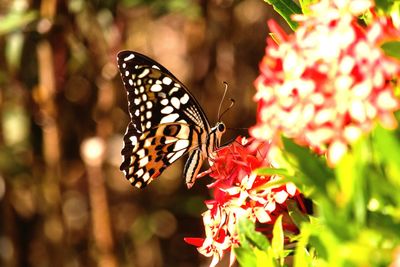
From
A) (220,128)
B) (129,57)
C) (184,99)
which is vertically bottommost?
(220,128)

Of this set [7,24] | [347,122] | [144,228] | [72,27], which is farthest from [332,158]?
[144,228]

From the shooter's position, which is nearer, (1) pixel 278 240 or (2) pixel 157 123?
(1) pixel 278 240

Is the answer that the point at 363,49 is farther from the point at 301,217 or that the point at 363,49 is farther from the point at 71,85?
the point at 71,85

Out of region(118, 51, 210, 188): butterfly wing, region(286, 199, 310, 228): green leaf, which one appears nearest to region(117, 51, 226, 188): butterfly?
region(118, 51, 210, 188): butterfly wing

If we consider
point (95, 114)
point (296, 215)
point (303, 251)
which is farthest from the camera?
point (95, 114)

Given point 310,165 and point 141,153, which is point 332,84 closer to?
point 310,165

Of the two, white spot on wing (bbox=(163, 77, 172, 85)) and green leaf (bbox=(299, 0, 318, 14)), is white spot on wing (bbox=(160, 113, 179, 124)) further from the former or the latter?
green leaf (bbox=(299, 0, 318, 14))

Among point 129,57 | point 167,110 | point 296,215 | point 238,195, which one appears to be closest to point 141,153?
point 167,110

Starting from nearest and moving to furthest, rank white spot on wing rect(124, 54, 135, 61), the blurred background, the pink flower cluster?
the pink flower cluster < white spot on wing rect(124, 54, 135, 61) < the blurred background
